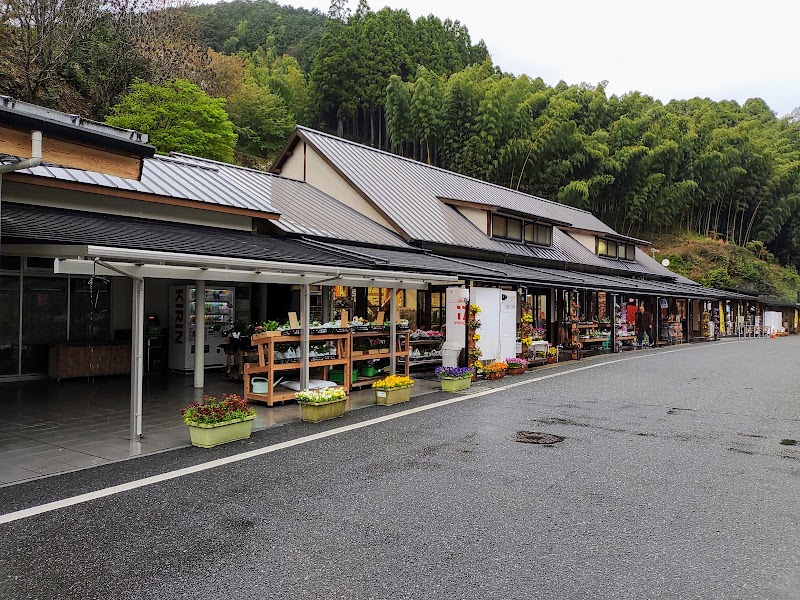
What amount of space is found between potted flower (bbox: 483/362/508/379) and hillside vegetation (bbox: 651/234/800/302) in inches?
1187

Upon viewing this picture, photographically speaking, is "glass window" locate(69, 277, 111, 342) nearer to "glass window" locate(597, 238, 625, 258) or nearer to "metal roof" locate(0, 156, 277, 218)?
"metal roof" locate(0, 156, 277, 218)

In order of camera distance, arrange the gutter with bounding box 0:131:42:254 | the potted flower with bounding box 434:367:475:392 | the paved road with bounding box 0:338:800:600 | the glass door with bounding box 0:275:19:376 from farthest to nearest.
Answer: the potted flower with bounding box 434:367:475:392
the glass door with bounding box 0:275:19:376
the gutter with bounding box 0:131:42:254
the paved road with bounding box 0:338:800:600

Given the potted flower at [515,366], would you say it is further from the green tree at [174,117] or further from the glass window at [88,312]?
the green tree at [174,117]

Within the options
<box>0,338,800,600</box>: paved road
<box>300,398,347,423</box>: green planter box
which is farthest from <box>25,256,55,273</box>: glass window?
<box>0,338,800,600</box>: paved road

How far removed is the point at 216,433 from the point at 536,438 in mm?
3838

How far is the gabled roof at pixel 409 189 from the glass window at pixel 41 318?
8052 millimetres

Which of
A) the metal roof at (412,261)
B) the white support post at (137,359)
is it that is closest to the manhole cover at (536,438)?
the metal roof at (412,261)

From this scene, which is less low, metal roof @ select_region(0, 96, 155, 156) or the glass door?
metal roof @ select_region(0, 96, 155, 156)

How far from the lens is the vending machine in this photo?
12250mm

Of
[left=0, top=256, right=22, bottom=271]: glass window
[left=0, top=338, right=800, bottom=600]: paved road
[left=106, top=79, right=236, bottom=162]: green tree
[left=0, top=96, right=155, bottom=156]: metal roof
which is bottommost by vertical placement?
[left=0, top=338, right=800, bottom=600]: paved road

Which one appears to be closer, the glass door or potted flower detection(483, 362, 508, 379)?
the glass door

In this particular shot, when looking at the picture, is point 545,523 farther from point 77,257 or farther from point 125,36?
point 125,36

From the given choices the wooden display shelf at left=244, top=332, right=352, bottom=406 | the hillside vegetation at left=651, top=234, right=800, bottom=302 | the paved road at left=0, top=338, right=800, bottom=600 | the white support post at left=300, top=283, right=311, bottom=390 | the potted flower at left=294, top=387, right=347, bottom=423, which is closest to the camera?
the paved road at left=0, top=338, right=800, bottom=600

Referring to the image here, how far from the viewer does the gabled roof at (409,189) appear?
16.2m
